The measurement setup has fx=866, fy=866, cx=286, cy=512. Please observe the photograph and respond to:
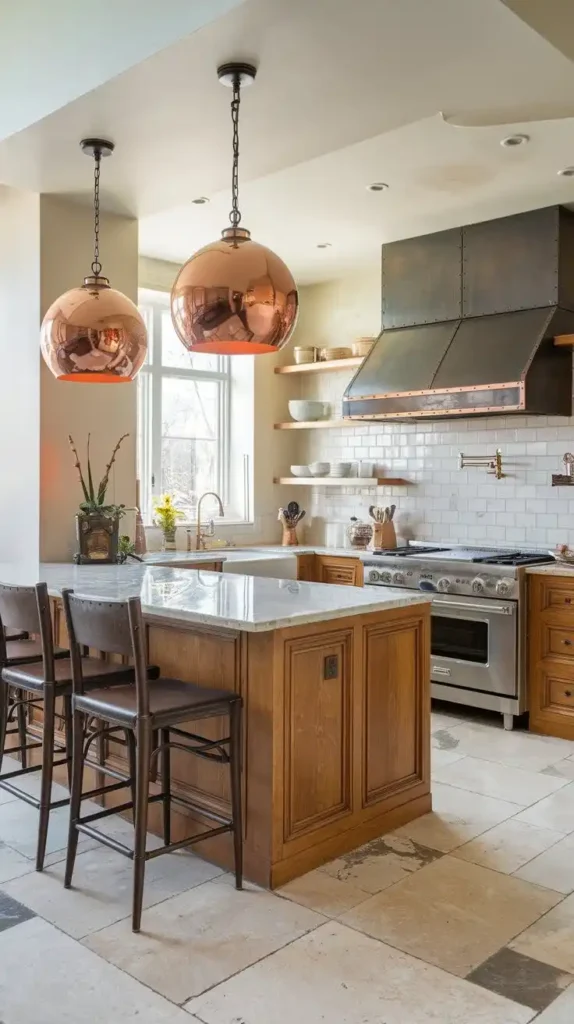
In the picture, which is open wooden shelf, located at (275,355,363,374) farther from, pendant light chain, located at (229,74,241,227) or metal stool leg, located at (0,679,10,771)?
metal stool leg, located at (0,679,10,771)

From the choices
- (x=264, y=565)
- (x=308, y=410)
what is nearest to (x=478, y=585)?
(x=264, y=565)

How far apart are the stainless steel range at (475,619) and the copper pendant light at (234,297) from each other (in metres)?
2.54

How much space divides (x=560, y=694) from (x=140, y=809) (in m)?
2.80

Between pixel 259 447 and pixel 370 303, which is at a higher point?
pixel 370 303

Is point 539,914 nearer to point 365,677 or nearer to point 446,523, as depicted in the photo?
point 365,677

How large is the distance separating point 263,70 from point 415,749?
2516mm

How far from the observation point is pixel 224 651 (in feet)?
9.64

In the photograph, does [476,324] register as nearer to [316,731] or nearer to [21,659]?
[316,731]

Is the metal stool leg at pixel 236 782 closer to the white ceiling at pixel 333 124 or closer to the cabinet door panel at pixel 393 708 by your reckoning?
the cabinet door panel at pixel 393 708

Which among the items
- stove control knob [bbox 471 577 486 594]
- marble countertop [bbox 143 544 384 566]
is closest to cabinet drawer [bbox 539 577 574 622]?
stove control knob [bbox 471 577 486 594]

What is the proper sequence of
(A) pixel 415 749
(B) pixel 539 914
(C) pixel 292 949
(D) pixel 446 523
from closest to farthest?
(C) pixel 292 949 < (B) pixel 539 914 < (A) pixel 415 749 < (D) pixel 446 523

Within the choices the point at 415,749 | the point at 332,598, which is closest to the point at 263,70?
the point at 332,598

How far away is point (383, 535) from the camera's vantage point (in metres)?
5.88

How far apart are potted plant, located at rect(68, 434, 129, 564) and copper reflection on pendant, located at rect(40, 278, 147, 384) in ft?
4.25
